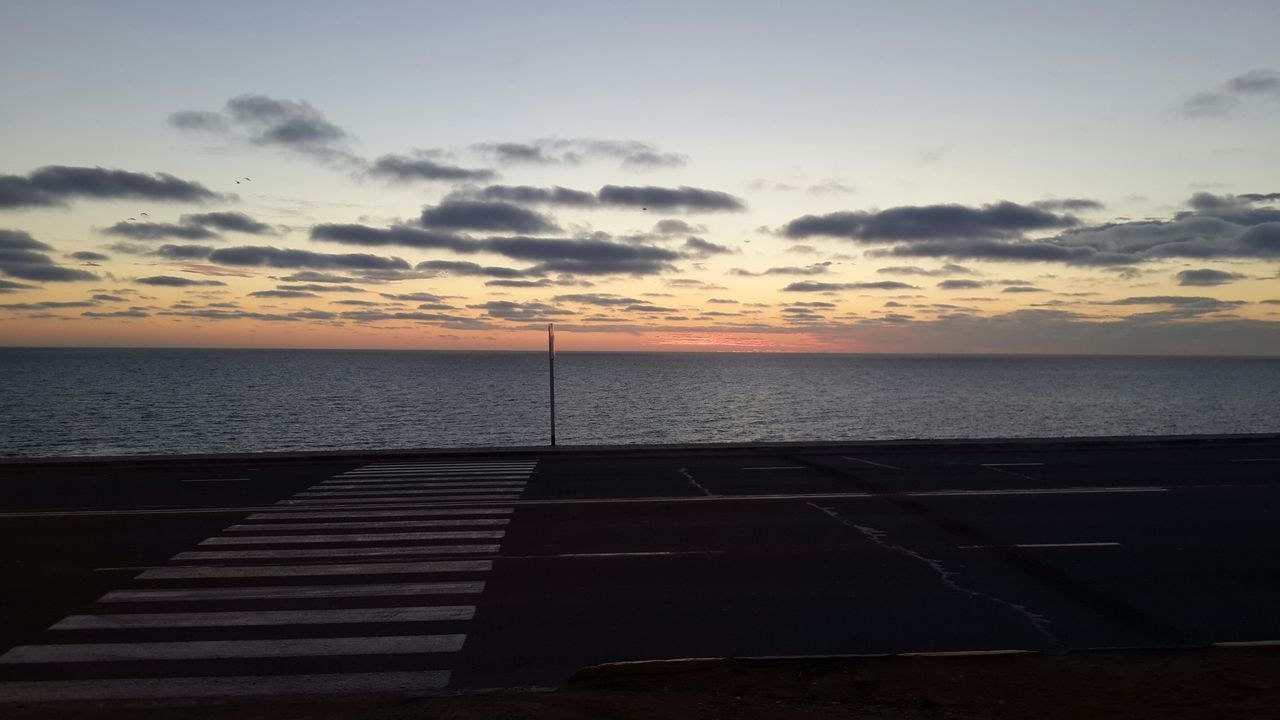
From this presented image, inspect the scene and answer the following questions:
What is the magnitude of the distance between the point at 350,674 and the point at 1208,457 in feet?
84.4

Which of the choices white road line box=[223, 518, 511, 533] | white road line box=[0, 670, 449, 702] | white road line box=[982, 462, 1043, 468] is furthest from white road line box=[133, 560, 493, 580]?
white road line box=[982, 462, 1043, 468]

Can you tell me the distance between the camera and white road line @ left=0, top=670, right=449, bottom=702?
7910 millimetres

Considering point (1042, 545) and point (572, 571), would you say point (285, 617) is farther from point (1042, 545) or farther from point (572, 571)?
point (1042, 545)

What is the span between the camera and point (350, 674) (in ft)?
27.7

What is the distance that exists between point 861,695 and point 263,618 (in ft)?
22.3

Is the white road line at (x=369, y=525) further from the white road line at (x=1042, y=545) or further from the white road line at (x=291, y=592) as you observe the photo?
the white road line at (x=1042, y=545)

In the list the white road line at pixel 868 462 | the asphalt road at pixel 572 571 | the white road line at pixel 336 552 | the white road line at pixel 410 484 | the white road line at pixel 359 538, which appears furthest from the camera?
the white road line at pixel 868 462

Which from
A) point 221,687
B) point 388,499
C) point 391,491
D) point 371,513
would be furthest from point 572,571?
point 391,491

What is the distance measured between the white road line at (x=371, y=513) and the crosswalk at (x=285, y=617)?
56 millimetres

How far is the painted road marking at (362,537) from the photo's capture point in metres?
14.0

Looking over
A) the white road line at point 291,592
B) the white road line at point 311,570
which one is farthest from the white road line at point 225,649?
the white road line at point 311,570

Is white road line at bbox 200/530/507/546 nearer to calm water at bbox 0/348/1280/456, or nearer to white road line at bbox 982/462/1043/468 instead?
white road line at bbox 982/462/1043/468

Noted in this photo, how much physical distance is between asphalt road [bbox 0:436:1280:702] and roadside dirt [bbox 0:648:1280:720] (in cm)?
59

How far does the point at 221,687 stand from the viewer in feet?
26.7
